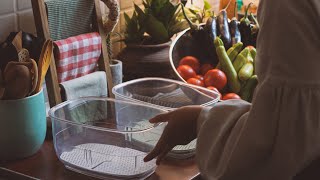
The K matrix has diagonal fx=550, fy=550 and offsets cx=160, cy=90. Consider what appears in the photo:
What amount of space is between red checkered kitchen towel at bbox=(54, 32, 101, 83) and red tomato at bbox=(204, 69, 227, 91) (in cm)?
29

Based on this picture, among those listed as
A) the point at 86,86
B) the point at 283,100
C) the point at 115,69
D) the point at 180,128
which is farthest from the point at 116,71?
the point at 283,100

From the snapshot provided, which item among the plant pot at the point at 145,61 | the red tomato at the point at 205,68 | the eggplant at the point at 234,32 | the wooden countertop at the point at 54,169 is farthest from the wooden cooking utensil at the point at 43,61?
the eggplant at the point at 234,32

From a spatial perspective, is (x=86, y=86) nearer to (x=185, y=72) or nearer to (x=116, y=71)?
(x=116, y=71)

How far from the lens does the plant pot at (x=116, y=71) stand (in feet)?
4.25

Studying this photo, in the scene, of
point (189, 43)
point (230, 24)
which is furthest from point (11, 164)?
point (230, 24)

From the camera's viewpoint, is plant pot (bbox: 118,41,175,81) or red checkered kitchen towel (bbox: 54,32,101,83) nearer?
red checkered kitchen towel (bbox: 54,32,101,83)

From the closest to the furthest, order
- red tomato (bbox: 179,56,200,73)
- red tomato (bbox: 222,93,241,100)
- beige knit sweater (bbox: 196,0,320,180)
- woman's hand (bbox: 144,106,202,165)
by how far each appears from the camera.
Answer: beige knit sweater (bbox: 196,0,320,180)
woman's hand (bbox: 144,106,202,165)
red tomato (bbox: 222,93,241,100)
red tomato (bbox: 179,56,200,73)

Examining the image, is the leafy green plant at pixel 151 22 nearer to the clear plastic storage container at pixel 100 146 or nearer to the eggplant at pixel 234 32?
the eggplant at pixel 234 32

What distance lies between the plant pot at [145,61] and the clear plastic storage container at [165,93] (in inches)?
4.8

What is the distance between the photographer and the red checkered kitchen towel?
1.14m

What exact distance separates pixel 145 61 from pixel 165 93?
6.2 inches

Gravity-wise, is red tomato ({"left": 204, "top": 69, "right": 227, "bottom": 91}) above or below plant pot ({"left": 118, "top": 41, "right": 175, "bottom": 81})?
below

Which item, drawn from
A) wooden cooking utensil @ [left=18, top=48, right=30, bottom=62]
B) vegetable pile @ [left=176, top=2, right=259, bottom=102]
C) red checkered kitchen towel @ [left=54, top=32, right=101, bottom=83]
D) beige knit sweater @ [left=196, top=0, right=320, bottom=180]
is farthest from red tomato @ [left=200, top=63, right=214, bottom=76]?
beige knit sweater @ [left=196, top=0, right=320, bottom=180]

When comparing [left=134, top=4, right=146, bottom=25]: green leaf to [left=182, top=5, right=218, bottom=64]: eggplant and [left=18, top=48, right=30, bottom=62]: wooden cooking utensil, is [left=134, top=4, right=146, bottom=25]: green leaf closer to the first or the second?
[left=182, top=5, right=218, bottom=64]: eggplant
